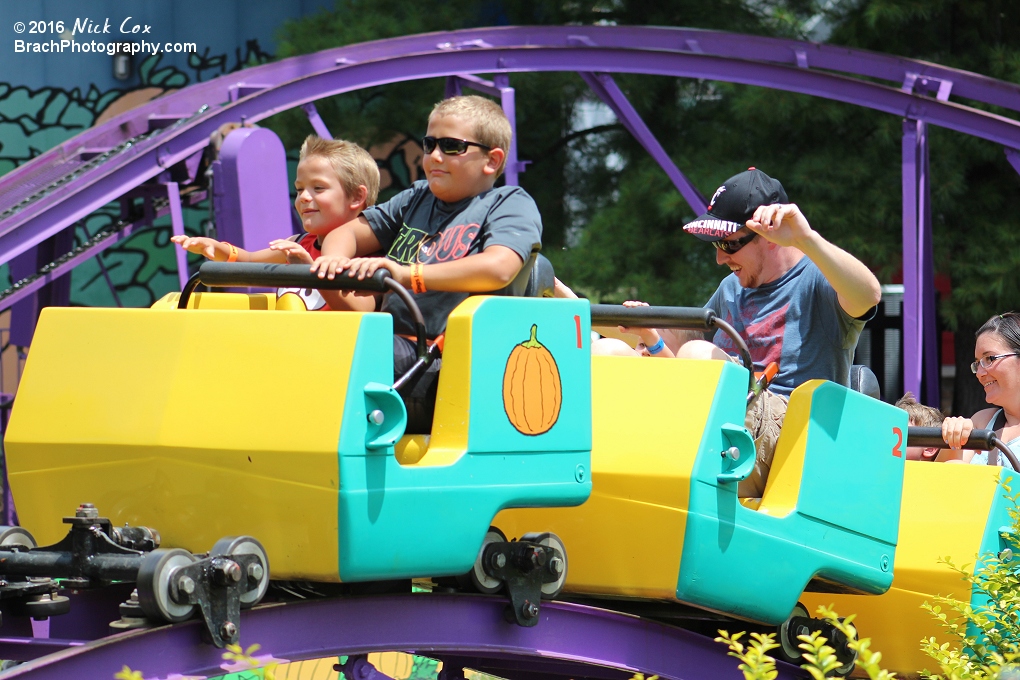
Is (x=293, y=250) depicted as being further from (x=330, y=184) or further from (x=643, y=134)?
(x=643, y=134)

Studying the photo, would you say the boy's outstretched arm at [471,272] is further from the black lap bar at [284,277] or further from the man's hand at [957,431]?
the man's hand at [957,431]

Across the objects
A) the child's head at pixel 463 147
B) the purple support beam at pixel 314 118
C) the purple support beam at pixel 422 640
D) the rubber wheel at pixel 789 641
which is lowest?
the rubber wheel at pixel 789 641

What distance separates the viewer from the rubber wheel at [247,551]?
6.97 ft

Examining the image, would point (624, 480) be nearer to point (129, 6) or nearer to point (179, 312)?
point (179, 312)

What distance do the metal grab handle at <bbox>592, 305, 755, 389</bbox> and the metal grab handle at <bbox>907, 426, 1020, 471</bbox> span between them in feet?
2.91

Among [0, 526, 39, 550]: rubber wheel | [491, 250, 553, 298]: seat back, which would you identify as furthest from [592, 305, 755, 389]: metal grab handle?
[0, 526, 39, 550]: rubber wheel

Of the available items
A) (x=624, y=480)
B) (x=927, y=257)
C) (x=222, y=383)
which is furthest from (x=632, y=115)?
(x=222, y=383)

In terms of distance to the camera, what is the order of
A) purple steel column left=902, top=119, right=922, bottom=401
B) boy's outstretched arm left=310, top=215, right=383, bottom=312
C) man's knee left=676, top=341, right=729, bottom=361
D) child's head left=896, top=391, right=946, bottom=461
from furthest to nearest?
purple steel column left=902, top=119, right=922, bottom=401, child's head left=896, top=391, right=946, bottom=461, man's knee left=676, top=341, right=729, bottom=361, boy's outstretched arm left=310, top=215, right=383, bottom=312

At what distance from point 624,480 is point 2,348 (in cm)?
875

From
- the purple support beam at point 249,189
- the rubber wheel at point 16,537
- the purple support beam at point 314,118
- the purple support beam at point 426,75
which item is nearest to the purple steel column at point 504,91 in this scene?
the purple support beam at point 426,75

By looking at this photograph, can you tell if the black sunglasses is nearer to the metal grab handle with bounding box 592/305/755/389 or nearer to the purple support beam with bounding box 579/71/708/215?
the metal grab handle with bounding box 592/305/755/389

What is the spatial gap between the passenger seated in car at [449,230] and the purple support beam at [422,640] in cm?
39

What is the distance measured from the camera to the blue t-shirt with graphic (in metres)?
3.09

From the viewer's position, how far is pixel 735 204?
3113mm
